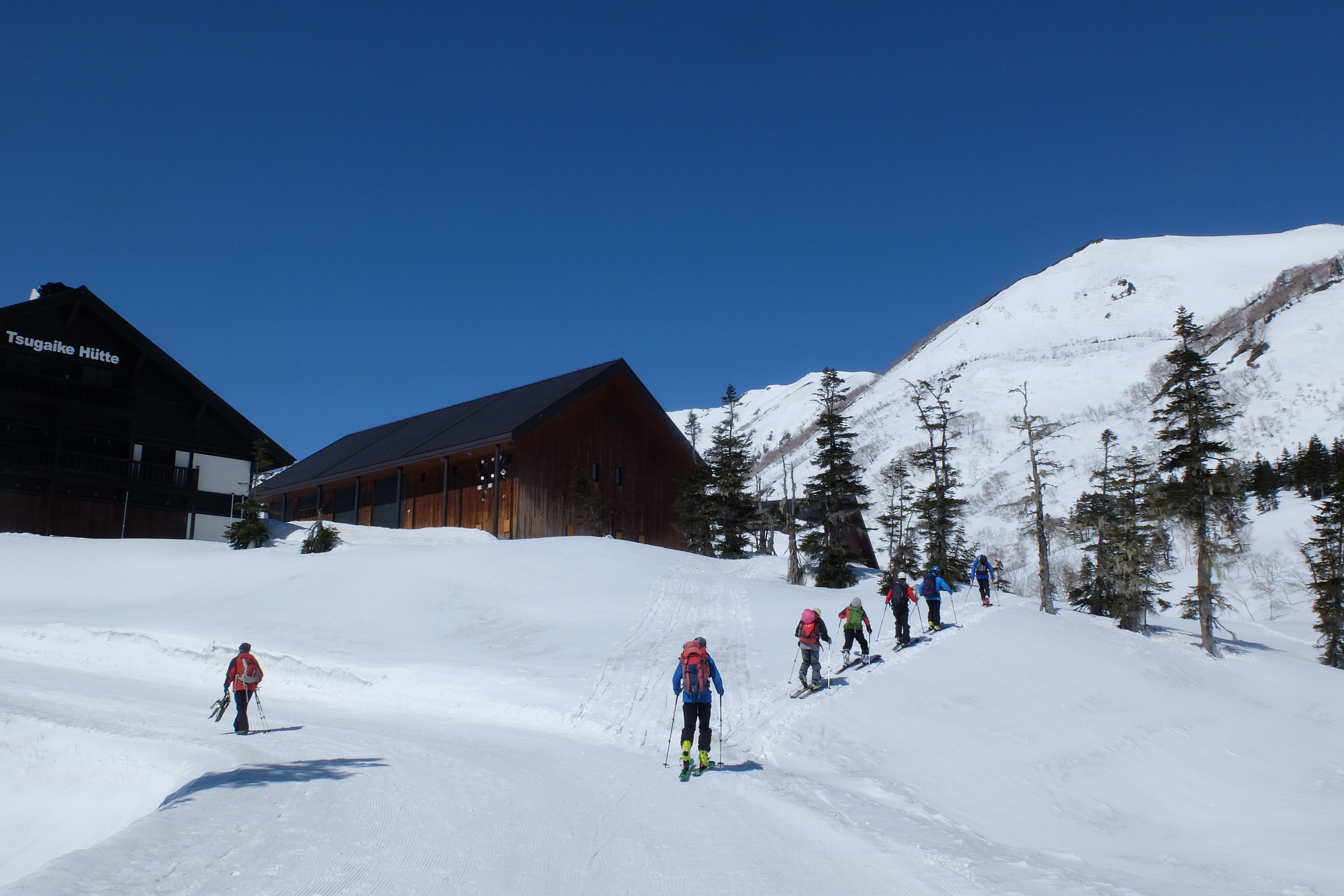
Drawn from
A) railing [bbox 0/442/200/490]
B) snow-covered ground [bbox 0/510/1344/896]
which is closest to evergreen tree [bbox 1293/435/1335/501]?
snow-covered ground [bbox 0/510/1344/896]

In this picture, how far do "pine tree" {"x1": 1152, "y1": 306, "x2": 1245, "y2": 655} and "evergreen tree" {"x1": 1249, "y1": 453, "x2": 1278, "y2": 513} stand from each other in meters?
49.2

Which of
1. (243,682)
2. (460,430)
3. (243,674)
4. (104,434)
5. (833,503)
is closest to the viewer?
(243,682)

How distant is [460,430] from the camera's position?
3775 cm

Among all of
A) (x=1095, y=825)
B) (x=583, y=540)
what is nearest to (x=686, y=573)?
(x=583, y=540)

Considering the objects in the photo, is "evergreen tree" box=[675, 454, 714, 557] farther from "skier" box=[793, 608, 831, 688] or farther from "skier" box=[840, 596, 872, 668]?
"skier" box=[793, 608, 831, 688]

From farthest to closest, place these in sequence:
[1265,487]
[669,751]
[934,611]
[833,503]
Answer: [1265,487], [833,503], [934,611], [669,751]

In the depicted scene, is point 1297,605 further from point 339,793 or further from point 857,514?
point 339,793

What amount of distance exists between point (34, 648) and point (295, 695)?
7587mm

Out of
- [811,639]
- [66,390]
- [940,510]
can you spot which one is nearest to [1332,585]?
[940,510]

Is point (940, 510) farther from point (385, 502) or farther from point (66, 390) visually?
point (66, 390)

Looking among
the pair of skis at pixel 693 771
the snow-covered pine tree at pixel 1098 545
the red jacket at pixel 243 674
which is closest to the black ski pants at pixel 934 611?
the pair of skis at pixel 693 771

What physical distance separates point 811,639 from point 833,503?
796 inches

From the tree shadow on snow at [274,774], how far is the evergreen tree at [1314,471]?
76.7 m

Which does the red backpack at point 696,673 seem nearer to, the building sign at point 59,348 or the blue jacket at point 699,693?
the blue jacket at point 699,693
